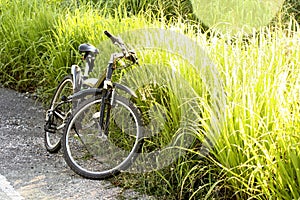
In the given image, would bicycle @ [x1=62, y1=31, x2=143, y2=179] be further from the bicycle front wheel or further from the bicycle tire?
the bicycle tire

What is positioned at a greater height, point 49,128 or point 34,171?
point 49,128

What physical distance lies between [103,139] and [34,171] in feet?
2.31

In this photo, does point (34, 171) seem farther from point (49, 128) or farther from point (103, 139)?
point (103, 139)

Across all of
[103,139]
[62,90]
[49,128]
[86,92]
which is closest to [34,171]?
[49,128]

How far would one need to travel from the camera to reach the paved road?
4.32 metres

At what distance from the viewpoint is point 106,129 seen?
474 centimetres

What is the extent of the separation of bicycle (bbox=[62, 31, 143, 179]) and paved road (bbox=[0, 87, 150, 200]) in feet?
0.52

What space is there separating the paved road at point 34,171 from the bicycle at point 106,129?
160 mm

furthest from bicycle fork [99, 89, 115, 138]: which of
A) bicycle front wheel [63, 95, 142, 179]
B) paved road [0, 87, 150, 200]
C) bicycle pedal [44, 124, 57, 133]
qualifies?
bicycle pedal [44, 124, 57, 133]

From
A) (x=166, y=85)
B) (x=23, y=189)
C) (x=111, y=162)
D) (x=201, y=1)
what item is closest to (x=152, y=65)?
(x=166, y=85)

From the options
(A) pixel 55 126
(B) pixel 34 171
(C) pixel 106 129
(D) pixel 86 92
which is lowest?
(B) pixel 34 171

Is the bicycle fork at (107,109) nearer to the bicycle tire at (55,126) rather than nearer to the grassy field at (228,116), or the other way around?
the grassy field at (228,116)

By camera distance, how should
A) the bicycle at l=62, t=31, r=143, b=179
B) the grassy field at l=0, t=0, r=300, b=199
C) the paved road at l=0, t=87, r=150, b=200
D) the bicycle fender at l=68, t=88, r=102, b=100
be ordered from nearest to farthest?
the grassy field at l=0, t=0, r=300, b=199 → the paved road at l=0, t=87, r=150, b=200 → the bicycle at l=62, t=31, r=143, b=179 → the bicycle fender at l=68, t=88, r=102, b=100

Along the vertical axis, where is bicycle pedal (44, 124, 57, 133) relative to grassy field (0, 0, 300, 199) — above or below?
below
